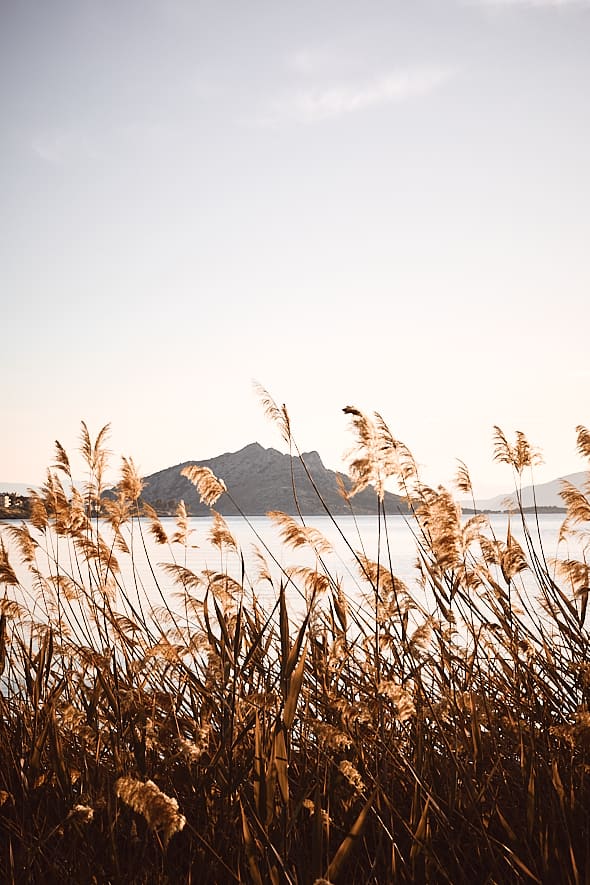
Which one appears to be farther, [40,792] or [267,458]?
[267,458]

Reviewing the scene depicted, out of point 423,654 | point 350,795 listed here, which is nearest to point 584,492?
point 423,654

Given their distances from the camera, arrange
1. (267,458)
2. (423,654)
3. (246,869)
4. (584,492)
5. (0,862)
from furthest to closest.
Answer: (267,458), (584,492), (423,654), (0,862), (246,869)

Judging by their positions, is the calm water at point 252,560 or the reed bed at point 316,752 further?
the calm water at point 252,560

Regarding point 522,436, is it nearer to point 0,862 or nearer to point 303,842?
point 303,842

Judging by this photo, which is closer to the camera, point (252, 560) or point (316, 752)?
point (316, 752)

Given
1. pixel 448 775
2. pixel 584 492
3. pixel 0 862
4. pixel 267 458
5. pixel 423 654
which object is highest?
pixel 267 458

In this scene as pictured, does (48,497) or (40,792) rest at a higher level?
(48,497)

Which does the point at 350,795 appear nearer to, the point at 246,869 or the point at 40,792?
the point at 246,869

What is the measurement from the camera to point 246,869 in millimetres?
2105

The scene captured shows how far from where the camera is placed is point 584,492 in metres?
3.80

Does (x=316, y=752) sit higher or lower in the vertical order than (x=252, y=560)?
higher

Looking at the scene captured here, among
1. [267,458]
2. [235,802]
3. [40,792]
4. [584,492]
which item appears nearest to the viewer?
[235,802]

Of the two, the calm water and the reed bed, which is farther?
the calm water

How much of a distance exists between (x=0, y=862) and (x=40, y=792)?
0.30 m
